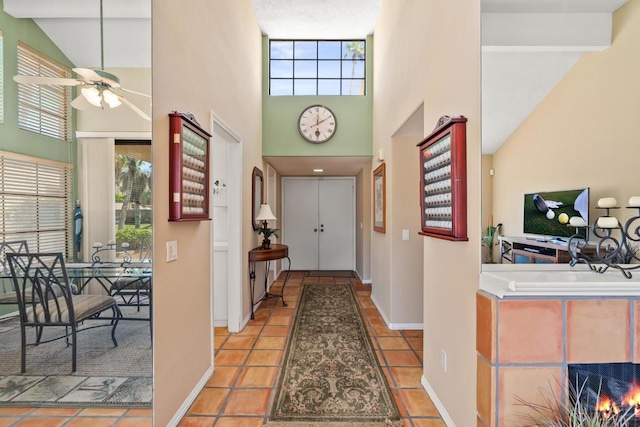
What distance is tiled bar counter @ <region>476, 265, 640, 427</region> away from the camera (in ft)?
3.95

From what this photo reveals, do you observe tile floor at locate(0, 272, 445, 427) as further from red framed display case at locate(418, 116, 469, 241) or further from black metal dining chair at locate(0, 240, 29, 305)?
red framed display case at locate(418, 116, 469, 241)

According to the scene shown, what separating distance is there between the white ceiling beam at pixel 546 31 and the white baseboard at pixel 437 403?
1.94m

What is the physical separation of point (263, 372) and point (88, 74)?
2244 mm

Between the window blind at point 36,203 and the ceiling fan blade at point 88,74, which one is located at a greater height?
the ceiling fan blade at point 88,74

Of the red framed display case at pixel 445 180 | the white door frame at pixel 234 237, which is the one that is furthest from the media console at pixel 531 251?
the white door frame at pixel 234 237

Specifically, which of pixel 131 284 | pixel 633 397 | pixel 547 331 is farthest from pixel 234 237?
pixel 633 397

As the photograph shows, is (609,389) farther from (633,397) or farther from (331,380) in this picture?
(331,380)

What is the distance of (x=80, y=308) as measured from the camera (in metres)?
1.41

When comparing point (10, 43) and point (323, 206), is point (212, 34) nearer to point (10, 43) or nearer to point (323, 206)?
point (10, 43)

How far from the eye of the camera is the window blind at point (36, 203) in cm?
117

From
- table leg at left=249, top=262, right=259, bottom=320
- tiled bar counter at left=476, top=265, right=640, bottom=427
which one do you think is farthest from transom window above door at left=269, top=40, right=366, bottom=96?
tiled bar counter at left=476, top=265, right=640, bottom=427

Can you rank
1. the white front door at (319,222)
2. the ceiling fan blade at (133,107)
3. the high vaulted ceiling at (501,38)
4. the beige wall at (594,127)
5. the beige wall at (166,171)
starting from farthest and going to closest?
the white front door at (319,222) → the beige wall at (166,171) → the ceiling fan blade at (133,107) → the high vaulted ceiling at (501,38) → the beige wall at (594,127)

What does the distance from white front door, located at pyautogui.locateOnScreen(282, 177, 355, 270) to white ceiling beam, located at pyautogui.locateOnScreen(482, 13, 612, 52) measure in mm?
5031

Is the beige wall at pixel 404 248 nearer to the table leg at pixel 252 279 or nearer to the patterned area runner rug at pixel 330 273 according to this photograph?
the table leg at pixel 252 279
